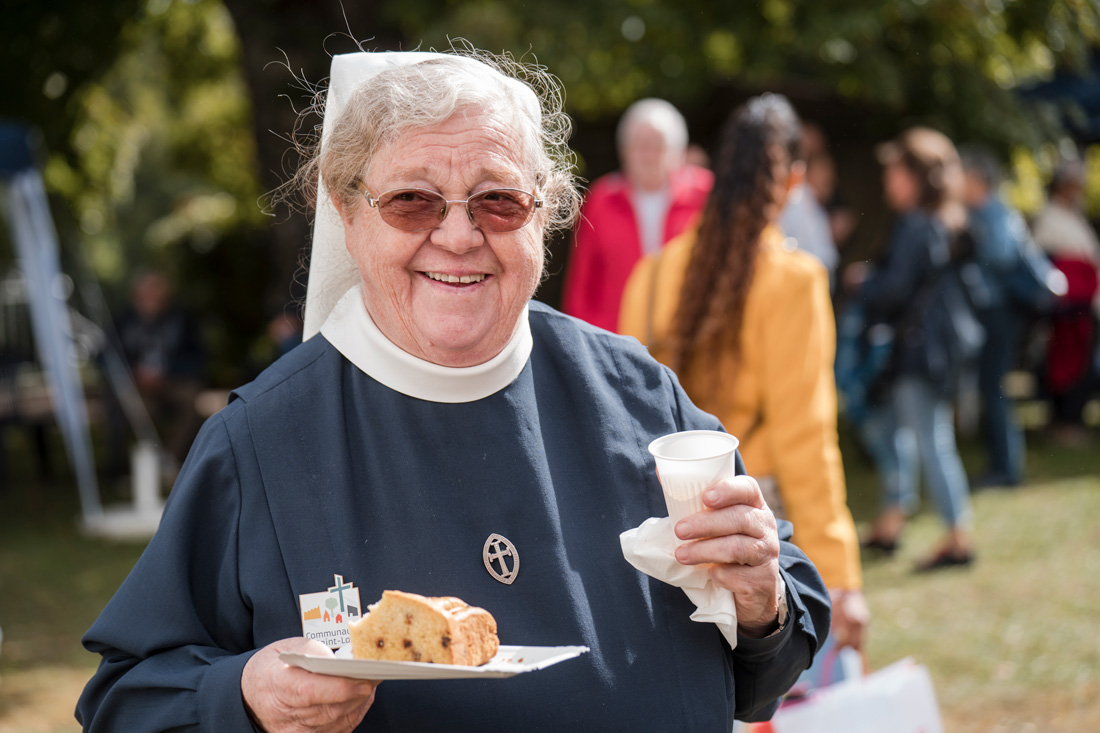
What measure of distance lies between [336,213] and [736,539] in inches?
36.3

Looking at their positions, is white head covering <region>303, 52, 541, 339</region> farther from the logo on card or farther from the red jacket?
the red jacket

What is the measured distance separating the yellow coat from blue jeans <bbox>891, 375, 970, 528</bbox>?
323cm

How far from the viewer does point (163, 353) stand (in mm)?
10852

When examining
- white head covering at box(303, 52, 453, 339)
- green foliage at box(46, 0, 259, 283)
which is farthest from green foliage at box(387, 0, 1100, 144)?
white head covering at box(303, 52, 453, 339)

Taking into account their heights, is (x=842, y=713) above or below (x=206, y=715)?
below

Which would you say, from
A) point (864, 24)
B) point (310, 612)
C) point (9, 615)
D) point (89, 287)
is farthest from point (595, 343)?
point (89, 287)

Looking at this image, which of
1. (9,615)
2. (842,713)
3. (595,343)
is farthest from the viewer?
(9,615)

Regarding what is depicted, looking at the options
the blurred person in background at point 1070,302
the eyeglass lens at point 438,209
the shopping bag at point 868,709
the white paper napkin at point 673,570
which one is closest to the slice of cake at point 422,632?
the white paper napkin at point 673,570

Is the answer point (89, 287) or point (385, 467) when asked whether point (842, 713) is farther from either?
point (89, 287)

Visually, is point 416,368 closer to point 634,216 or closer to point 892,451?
point 634,216

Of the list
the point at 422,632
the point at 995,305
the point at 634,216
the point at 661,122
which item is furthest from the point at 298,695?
the point at 995,305

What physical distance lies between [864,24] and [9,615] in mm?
6704

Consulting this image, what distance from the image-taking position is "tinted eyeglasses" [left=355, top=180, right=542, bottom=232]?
1.71 meters

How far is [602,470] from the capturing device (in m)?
1.79
